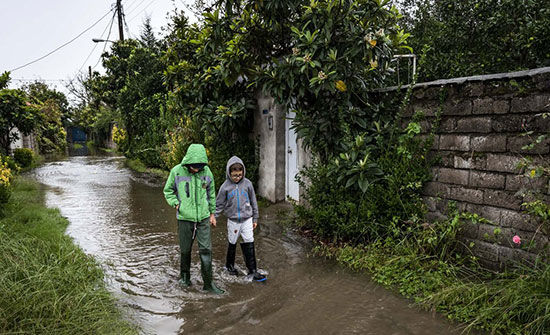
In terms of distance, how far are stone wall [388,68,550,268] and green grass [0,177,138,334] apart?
12.4ft

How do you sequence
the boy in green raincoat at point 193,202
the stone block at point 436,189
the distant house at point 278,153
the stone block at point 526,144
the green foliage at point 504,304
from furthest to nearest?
the distant house at point 278,153 < the stone block at point 436,189 < the boy in green raincoat at point 193,202 < the stone block at point 526,144 < the green foliage at point 504,304

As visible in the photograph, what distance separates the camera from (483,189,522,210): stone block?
153 inches

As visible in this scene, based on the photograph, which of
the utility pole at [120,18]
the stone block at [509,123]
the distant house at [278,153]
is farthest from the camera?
the utility pole at [120,18]

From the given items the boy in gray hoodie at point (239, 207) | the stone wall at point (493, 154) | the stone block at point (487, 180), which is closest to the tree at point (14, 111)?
the boy in gray hoodie at point (239, 207)

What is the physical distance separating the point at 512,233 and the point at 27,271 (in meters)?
4.79

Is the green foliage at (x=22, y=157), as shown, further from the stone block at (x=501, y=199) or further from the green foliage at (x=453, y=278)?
the stone block at (x=501, y=199)

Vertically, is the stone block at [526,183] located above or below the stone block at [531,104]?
below

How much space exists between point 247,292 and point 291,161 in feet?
13.2

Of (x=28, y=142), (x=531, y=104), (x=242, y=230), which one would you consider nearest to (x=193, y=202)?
(x=242, y=230)

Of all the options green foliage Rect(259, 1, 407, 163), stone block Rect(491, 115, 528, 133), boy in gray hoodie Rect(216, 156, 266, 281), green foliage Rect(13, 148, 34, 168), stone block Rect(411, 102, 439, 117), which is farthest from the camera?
green foliage Rect(13, 148, 34, 168)

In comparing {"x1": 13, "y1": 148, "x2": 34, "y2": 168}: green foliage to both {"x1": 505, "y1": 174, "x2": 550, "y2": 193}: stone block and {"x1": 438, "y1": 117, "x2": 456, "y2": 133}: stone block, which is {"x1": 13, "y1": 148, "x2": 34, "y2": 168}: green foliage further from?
{"x1": 505, "y1": 174, "x2": 550, "y2": 193}: stone block

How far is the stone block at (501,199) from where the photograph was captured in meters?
3.89

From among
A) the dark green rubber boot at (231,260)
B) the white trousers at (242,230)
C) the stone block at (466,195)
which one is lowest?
the dark green rubber boot at (231,260)

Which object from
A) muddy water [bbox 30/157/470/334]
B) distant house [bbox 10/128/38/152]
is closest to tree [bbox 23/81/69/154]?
distant house [bbox 10/128/38/152]
